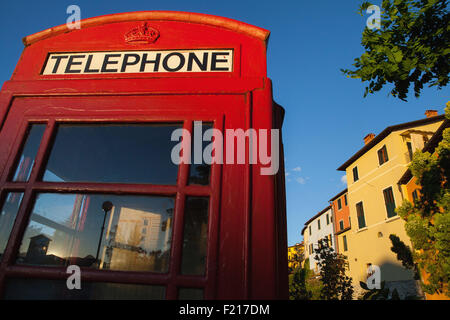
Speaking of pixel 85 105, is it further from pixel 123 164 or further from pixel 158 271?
pixel 158 271

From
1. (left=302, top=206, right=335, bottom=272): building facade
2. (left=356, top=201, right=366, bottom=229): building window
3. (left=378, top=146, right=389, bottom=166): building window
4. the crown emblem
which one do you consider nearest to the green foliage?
the crown emblem

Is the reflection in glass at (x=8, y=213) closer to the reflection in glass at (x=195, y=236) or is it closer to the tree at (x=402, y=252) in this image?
the reflection in glass at (x=195, y=236)

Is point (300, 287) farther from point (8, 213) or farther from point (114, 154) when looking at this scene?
point (8, 213)

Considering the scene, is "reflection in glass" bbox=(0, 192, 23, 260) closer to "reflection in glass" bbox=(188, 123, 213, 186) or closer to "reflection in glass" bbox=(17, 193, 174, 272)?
"reflection in glass" bbox=(17, 193, 174, 272)

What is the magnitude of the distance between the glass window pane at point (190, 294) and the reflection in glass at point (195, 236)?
0.07 metres

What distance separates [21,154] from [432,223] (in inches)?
408

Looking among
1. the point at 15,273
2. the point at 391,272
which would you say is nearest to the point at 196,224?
the point at 15,273

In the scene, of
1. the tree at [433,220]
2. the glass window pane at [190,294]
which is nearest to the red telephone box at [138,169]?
the glass window pane at [190,294]

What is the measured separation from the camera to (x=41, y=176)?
1515 millimetres

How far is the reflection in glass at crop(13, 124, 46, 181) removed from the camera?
162 centimetres

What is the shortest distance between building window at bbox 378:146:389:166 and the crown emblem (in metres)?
19.3

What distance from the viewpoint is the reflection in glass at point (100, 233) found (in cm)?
142

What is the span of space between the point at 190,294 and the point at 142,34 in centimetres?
179

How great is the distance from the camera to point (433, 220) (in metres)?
8.02
